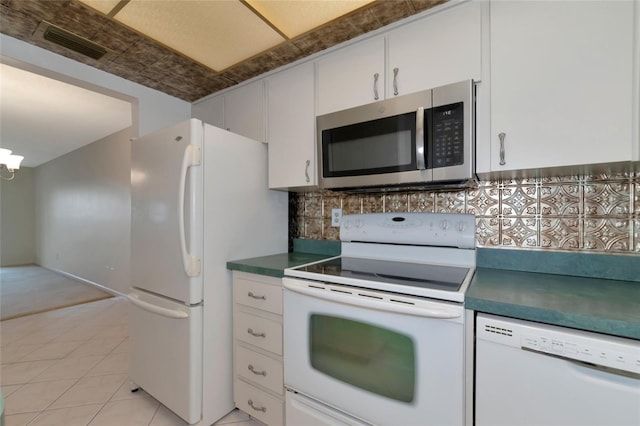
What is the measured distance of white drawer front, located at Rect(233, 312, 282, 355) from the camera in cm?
142

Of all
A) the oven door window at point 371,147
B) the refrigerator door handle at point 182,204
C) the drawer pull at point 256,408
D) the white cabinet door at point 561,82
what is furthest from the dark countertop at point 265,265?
the white cabinet door at point 561,82

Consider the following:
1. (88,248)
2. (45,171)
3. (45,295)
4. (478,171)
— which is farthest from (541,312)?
Result: (45,171)

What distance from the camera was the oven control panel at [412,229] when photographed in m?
1.42

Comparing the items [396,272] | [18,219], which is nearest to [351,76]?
[396,272]

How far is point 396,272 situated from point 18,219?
382 inches

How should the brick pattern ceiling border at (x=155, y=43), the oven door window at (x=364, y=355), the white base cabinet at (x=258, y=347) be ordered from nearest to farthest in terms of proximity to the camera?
1. the oven door window at (x=364, y=355)
2. the brick pattern ceiling border at (x=155, y=43)
3. the white base cabinet at (x=258, y=347)

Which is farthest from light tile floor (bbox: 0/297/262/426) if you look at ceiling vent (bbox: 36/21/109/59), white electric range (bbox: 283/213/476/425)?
ceiling vent (bbox: 36/21/109/59)

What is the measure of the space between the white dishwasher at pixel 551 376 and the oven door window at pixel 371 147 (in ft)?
2.61

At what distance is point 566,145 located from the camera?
1055 millimetres

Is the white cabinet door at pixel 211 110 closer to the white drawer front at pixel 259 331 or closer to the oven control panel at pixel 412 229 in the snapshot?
the oven control panel at pixel 412 229

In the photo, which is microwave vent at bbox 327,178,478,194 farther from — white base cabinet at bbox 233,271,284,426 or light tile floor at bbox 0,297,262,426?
light tile floor at bbox 0,297,262,426

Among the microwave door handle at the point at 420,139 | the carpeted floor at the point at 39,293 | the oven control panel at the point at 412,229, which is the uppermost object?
the microwave door handle at the point at 420,139

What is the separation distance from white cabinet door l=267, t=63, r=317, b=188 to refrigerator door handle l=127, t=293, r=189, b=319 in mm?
922

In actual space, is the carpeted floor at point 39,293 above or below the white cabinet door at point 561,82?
below
